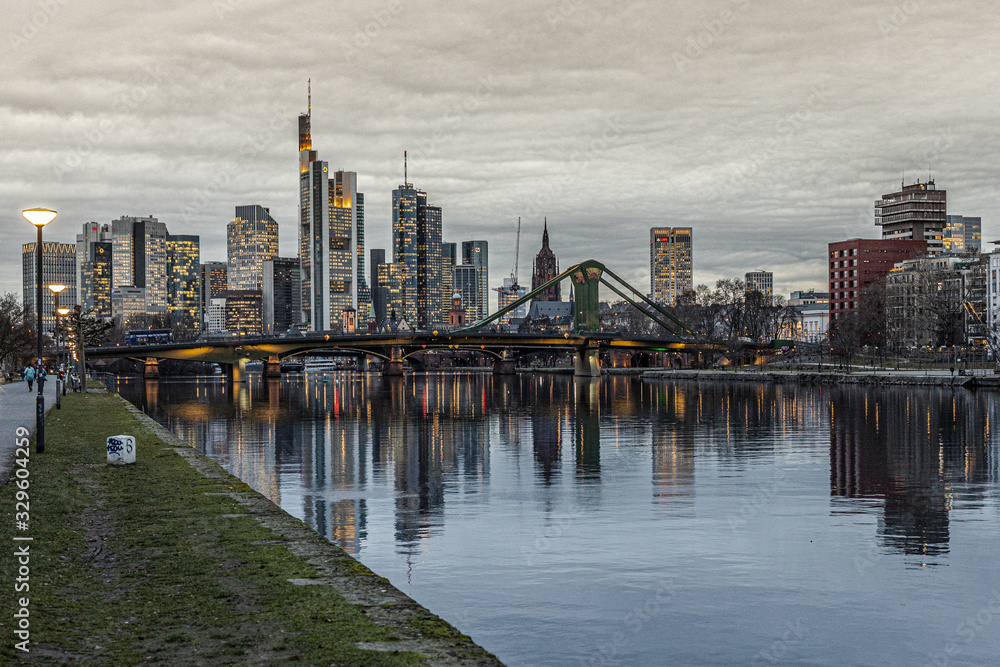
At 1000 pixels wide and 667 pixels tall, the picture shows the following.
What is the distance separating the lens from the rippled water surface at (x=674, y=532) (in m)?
13.2

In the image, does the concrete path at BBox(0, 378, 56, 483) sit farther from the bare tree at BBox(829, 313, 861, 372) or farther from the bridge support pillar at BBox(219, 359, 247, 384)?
the bare tree at BBox(829, 313, 861, 372)

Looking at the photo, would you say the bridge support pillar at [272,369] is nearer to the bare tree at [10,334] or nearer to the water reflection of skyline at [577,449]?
the bare tree at [10,334]

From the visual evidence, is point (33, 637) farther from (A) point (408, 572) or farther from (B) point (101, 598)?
(A) point (408, 572)

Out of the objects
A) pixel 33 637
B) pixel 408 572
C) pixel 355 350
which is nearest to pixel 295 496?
pixel 408 572

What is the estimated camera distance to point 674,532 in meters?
20.5

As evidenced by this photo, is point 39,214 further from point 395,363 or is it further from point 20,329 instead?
point 395,363

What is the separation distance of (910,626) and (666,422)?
4294 centimetres

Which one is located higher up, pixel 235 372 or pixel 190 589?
pixel 190 589

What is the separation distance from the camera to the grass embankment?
1016 centimetres

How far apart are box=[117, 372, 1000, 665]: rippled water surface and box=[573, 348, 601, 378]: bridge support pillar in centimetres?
11344

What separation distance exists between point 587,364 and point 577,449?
127 meters

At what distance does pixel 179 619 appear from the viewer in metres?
11.3

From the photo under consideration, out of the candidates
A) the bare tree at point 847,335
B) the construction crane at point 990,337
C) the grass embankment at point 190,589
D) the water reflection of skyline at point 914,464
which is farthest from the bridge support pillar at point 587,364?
the grass embankment at point 190,589

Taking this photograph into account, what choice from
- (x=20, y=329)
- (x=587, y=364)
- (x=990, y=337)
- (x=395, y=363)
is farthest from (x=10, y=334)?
(x=990, y=337)
